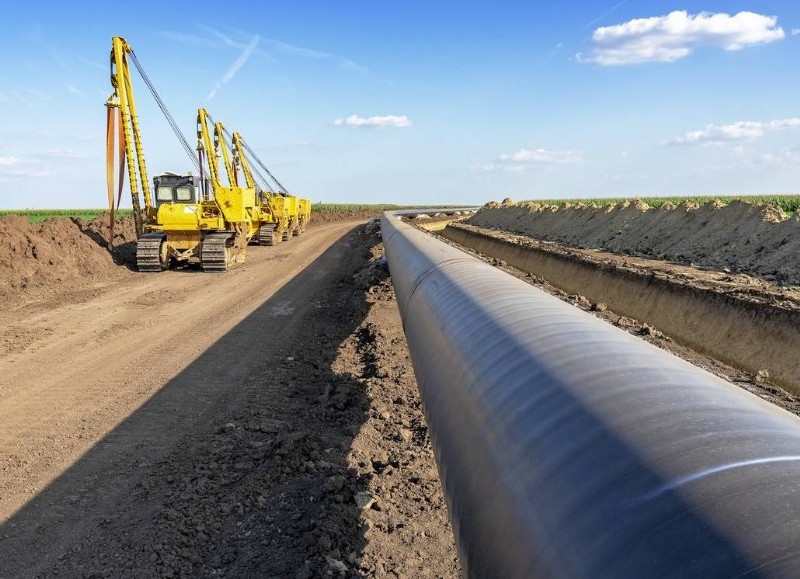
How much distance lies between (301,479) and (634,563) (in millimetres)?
3936

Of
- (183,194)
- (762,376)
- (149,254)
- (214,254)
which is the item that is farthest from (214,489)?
(183,194)

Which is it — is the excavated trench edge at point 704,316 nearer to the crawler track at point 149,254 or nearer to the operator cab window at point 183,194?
the crawler track at point 149,254

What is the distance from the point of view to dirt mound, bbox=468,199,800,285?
1427 centimetres

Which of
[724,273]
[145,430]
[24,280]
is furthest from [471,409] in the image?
[24,280]

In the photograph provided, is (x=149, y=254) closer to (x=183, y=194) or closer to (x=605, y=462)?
(x=183, y=194)

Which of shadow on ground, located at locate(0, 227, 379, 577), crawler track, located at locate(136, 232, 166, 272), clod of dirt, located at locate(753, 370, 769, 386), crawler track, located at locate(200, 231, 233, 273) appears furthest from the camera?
crawler track, located at locate(200, 231, 233, 273)

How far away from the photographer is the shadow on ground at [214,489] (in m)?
4.00

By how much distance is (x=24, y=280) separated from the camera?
14.6 m

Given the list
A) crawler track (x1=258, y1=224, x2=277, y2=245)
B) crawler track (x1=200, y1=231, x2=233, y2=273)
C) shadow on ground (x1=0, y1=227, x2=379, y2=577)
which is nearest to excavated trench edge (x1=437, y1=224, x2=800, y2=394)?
shadow on ground (x1=0, y1=227, x2=379, y2=577)

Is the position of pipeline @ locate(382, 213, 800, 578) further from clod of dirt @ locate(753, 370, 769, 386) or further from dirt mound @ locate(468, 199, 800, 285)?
dirt mound @ locate(468, 199, 800, 285)

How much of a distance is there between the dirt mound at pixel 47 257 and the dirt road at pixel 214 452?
171 inches

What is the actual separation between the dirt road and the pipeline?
1.59 meters

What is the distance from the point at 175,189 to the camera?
62.0 ft

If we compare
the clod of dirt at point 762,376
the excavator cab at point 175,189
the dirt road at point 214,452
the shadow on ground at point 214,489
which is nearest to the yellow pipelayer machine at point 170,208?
the excavator cab at point 175,189
